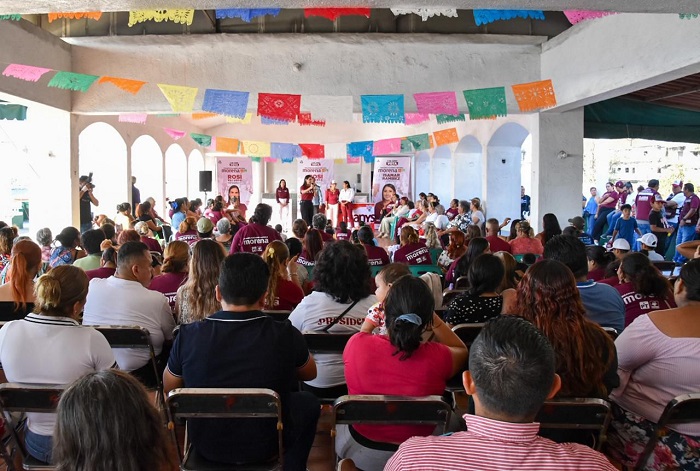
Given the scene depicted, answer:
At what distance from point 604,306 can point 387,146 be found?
1187 cm

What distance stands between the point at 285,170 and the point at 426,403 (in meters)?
19.9

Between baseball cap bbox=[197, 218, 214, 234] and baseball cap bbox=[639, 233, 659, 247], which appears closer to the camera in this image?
baseball cap bbox=[639, 233, 659, 247]

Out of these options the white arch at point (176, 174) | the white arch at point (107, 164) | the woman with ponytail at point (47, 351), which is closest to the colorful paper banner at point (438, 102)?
the white arch at point (107, 164)

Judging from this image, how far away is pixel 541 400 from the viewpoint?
1.41 meters

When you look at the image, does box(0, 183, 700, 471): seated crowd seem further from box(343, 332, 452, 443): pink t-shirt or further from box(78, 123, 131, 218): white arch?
box(78, 123, 131, 218): white arch

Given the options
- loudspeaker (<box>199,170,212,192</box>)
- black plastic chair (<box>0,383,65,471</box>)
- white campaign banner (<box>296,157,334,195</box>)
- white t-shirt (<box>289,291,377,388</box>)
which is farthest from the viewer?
white campaign banner (<box>296,157,334,195</box>)

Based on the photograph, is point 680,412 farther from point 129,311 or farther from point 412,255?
point 412,255

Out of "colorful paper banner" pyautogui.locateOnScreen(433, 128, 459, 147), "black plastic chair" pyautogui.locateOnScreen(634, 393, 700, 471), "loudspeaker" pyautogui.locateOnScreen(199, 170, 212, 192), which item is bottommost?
"black plastic chair" pyautogui.locateOnScreen(634, 393, 700, 471)

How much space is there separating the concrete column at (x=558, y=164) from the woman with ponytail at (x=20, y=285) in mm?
7716

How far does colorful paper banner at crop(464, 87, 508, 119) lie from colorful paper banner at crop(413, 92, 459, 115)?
412mm

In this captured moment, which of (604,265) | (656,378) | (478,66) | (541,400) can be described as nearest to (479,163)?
(478,66)

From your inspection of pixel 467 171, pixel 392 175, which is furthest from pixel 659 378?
pixel 392 175

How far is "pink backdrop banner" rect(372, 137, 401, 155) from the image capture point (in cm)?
1479

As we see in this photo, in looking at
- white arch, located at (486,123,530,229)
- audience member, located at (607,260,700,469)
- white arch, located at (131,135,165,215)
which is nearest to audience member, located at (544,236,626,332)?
audience member, located at (607,260,700,469)
